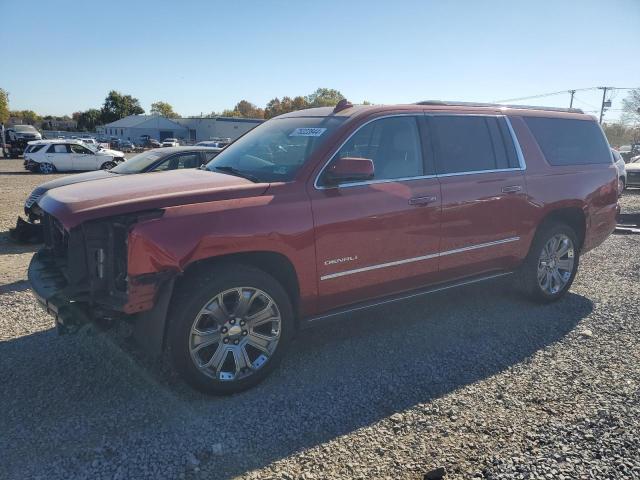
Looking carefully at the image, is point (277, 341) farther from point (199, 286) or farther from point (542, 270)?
point (542, 270)

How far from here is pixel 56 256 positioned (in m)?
3.82

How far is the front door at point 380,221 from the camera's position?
3.61 metres

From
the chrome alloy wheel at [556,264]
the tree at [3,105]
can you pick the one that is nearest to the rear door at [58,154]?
the chrome alloy wheel at [556,264]

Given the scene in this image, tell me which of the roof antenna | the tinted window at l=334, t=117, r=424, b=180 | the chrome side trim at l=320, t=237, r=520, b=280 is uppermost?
the roof antenna

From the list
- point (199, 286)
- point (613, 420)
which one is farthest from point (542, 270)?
point (199, 286)

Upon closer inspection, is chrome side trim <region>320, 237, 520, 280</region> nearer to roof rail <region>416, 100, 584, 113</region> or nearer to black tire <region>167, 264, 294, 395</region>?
black tire <region>167, 264, 294, 395</region>

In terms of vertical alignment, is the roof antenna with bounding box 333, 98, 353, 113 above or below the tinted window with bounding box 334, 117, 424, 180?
above

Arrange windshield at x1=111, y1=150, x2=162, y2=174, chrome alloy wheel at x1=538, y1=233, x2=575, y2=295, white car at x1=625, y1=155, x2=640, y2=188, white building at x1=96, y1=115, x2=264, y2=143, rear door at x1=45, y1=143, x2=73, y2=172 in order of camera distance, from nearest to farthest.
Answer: chrome alloy wheel at x1=538, y1=233, x2=575, y2=295, windshield at x1=111, y1=150, x2=162, y2=174, white car at x1=625, y1=155, x2=640, y2=188, rear door at x1=45, y1=143, x2=73, y2=172, white building at x1=96, y1=115, x2=264, y2=143

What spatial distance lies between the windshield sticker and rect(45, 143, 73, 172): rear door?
73.5 ft

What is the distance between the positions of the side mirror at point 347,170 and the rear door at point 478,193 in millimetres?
946

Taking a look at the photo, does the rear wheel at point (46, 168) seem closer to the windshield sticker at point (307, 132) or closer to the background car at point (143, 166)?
the background car at point (143, 166)

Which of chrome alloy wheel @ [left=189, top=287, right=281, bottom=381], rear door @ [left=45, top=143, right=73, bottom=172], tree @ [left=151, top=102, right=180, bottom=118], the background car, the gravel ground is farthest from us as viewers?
tree @ [left=151, top=102, right=180, bottom=118]

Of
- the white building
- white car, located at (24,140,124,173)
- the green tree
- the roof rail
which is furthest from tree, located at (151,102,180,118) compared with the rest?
the roof rail

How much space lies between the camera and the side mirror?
3537 mm
